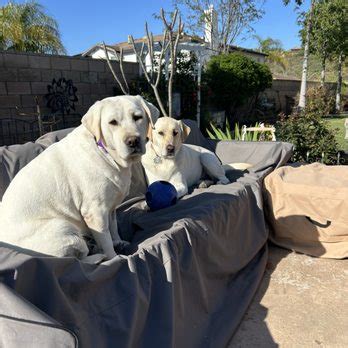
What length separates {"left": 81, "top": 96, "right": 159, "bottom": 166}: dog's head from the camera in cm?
226

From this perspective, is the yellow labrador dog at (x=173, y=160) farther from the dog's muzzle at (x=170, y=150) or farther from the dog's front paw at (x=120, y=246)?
the dog's front paw at (x=120, y=246)

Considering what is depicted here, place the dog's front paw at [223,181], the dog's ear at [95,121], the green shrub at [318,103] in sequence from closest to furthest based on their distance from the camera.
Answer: the dog's ear at [95,121]
the dog's front paw at [223,181]
the green shrub at [318,103]

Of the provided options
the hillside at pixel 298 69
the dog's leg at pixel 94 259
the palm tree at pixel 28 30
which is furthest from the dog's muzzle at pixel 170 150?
the hillside at pixel 298 69

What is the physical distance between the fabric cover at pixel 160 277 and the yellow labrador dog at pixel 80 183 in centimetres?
21

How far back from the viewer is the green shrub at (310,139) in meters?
5.91

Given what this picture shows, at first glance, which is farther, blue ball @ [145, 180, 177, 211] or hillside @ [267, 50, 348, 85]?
hillside @ [267, 50, 348, 85]

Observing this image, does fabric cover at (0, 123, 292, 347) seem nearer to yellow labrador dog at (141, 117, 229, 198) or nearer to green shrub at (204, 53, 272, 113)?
yellow labrador dog at (141, 117, 229, 198)

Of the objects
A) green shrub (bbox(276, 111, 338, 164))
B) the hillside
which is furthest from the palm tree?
the hillside

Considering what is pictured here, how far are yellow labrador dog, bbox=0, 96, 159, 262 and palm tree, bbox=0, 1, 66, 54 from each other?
13286 millimetres

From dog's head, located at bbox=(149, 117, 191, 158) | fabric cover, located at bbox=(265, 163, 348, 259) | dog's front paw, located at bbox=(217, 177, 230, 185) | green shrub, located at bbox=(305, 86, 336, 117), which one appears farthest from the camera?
green shrub, located at bbox=(305, 86, 336, 117)

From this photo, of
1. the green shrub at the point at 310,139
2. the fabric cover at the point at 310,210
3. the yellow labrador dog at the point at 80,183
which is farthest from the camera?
the green shrub at the point at 310,139

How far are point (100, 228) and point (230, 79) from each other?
11600mm

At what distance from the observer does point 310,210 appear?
3.85 m

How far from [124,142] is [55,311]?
110 centimetres
